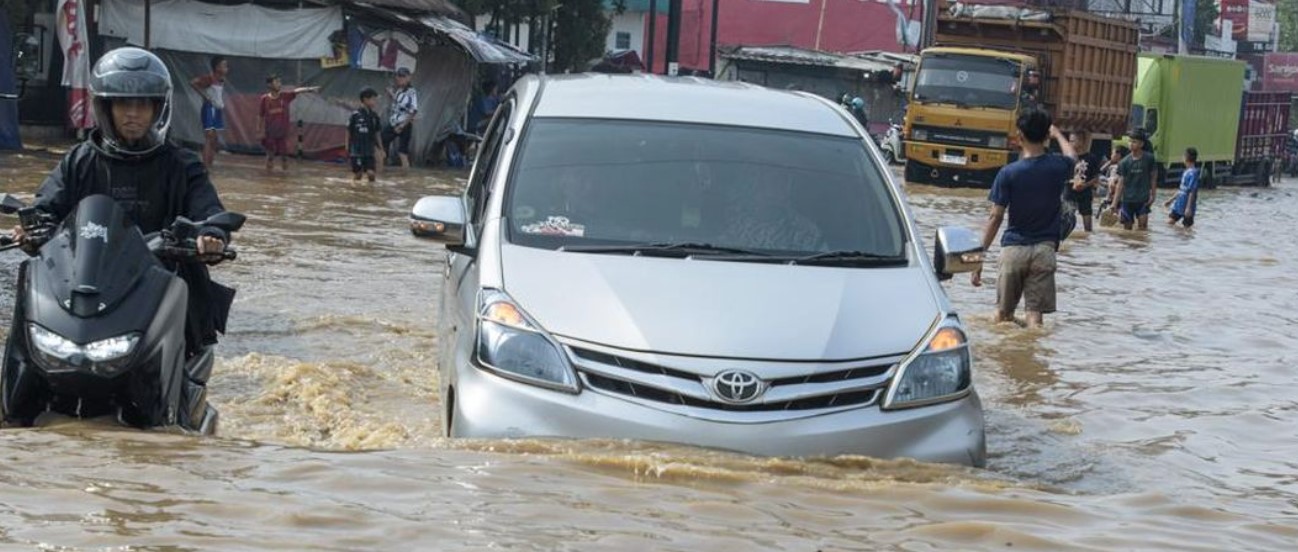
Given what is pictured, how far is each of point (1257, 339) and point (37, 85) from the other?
19887 millimetres

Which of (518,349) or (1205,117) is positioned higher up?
(518,349)

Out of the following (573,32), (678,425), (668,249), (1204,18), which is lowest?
(678,425)

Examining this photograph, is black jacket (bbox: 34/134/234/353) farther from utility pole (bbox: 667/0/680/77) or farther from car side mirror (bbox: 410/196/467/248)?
utility pole (bbox: 667/0/680/77)

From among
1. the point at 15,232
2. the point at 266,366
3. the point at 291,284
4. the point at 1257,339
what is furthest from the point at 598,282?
the point at 1257,339

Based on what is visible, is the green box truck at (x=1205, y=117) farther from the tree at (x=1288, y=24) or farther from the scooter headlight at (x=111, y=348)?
the tree at (x=1288, y=24)

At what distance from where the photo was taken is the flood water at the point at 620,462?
536 centimetres

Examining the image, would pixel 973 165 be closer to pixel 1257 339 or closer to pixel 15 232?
pixel 1257 339

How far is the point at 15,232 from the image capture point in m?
6.28

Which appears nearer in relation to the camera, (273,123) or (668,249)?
(668,249)

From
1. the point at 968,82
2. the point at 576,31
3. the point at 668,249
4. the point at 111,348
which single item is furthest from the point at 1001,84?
the point at 111,348

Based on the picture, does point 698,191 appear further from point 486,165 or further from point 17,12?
point 17,12

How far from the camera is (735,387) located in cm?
622

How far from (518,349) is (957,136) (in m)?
28.3

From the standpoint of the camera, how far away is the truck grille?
3375cm
